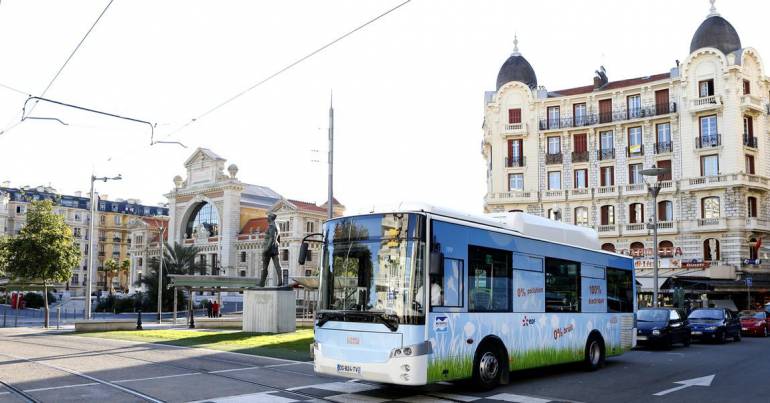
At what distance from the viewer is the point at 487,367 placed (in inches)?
472

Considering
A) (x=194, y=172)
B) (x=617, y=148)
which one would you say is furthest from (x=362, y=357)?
(x=194, y=172)

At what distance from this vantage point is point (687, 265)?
47.7 meters

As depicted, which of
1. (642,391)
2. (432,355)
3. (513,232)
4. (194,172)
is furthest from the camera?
(194,172)

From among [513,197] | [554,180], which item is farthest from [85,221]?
[554,180]

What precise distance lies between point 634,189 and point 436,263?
44.5 m

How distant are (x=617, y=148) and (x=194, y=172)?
56.4m

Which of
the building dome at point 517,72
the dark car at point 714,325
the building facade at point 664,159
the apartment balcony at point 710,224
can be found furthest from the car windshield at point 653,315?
the building dome at point 517,72

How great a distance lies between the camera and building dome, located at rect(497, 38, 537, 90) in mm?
57344

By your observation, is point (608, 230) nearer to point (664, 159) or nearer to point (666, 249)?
point (666, 249)

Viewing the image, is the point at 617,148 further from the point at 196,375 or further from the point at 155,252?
the point at 155,252

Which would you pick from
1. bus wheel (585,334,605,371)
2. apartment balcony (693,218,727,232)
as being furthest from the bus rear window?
apartment balcony (693,218,727,232)

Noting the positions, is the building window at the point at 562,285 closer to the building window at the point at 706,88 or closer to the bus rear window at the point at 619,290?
the bus rear window at the point at 619,290

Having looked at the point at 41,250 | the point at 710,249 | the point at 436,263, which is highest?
the point at 710,249

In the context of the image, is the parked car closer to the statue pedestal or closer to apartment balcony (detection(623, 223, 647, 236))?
apartment balcony (detection(623, 223, 647, 236))
